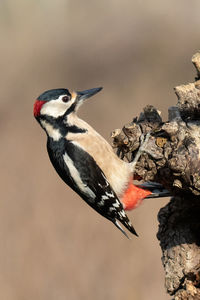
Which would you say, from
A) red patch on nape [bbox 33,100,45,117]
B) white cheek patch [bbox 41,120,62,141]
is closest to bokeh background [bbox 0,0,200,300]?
white cheek patch [bbox 41,120,62,141]

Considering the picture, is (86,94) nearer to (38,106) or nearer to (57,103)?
(57,103)

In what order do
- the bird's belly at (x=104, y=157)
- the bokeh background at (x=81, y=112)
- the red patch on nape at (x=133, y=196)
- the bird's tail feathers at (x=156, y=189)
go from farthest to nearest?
the bokeh background at (x=81, y=112)
the red patch on nape at (x=133, y=196)
the bird's belly at (x=104, y=157)
the bird's tail feathers at (x=156, y=189)

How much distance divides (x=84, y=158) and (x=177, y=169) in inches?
34.9

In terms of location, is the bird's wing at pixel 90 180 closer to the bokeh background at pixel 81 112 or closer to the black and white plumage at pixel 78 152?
the black and white plumage at pixel 78 152

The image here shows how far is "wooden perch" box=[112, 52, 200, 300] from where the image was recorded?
2891 millimetres

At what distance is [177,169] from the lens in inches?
112

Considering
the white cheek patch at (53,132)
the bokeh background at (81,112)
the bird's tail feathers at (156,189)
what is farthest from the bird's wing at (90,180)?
the bokeh background at (81,112)

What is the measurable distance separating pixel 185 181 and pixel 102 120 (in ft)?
16.6

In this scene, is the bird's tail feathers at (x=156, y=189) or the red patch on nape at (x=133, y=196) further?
the red patch on nape at (x=133, y=196)

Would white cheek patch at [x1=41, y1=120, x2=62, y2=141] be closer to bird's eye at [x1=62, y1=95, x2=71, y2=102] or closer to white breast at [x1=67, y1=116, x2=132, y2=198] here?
white breast at [x1=67, y1=116, x2=132, y2=198]

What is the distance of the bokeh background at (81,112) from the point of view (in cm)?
546

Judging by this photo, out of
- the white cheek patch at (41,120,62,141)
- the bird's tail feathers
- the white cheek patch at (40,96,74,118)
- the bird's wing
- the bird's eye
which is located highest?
the bird's eye

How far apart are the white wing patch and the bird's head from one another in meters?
0.30

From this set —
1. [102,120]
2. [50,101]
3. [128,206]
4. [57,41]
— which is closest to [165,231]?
[128,206]
